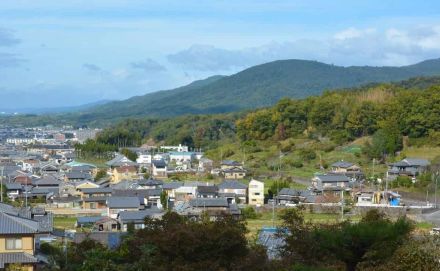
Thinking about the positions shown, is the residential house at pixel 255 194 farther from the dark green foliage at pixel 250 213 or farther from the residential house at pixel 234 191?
the dark green foliage at pixel 250 213

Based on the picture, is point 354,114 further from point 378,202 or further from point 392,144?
point 378,202

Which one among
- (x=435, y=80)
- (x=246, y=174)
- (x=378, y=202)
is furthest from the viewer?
(x=435, y=80)

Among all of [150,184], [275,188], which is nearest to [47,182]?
[150,184]

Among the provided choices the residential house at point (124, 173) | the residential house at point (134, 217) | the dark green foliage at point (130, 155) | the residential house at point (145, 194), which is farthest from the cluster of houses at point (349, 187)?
the dark green foliage at point (130, 155)

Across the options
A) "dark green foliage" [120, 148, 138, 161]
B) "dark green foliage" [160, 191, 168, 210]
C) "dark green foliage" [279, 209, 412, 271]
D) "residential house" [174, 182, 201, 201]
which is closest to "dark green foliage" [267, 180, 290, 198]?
"residential house" [174, 182, 201, 201]

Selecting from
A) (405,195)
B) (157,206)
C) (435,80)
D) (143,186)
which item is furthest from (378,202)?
(435,80)

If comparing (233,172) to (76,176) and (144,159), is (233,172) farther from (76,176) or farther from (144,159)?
(144,159)

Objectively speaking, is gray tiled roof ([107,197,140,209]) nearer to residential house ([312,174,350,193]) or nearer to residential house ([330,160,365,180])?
residential house ([312,174,350,193])
